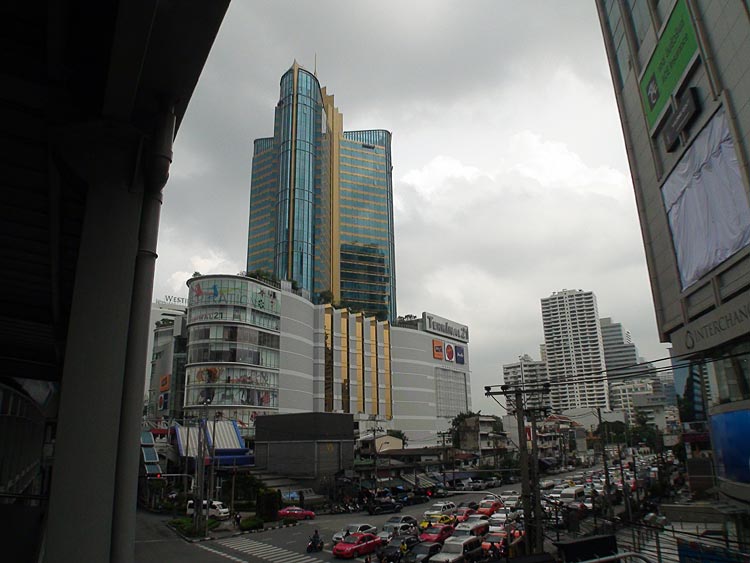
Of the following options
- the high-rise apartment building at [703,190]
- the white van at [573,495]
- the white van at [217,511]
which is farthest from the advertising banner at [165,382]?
the high-rise apartment building at [703,190]

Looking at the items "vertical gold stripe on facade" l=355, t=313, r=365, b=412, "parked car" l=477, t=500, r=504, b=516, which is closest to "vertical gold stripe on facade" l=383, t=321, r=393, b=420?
"vertical gold stripe on facade" l=355, t=313, r=365, b=412

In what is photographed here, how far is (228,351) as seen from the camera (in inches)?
2625

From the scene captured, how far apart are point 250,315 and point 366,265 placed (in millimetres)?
60221

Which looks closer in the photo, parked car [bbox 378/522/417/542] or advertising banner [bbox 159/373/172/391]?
parked car [bbox 378/522/417/542]

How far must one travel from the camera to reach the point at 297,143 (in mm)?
118625

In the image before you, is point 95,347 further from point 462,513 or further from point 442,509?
point 442,509

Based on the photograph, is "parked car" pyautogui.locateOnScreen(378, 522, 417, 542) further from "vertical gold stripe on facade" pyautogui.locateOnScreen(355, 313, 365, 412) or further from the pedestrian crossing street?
"vertical gold stripe on facade" pyautogui.locateOnScreen(355, 313, 365, 412)

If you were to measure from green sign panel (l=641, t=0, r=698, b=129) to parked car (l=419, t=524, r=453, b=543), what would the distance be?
1094 inches

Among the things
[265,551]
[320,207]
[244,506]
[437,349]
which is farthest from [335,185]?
[265,551]

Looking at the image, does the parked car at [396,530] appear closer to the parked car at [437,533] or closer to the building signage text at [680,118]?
the parked car at [437,533]

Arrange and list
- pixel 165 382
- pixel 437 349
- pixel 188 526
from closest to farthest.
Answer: pixel 188 526 < pixel 165 382 < pixel 437 349

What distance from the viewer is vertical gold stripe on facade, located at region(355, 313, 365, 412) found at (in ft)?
289

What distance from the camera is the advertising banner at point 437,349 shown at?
105m

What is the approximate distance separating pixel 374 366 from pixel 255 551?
6559 centimetres
